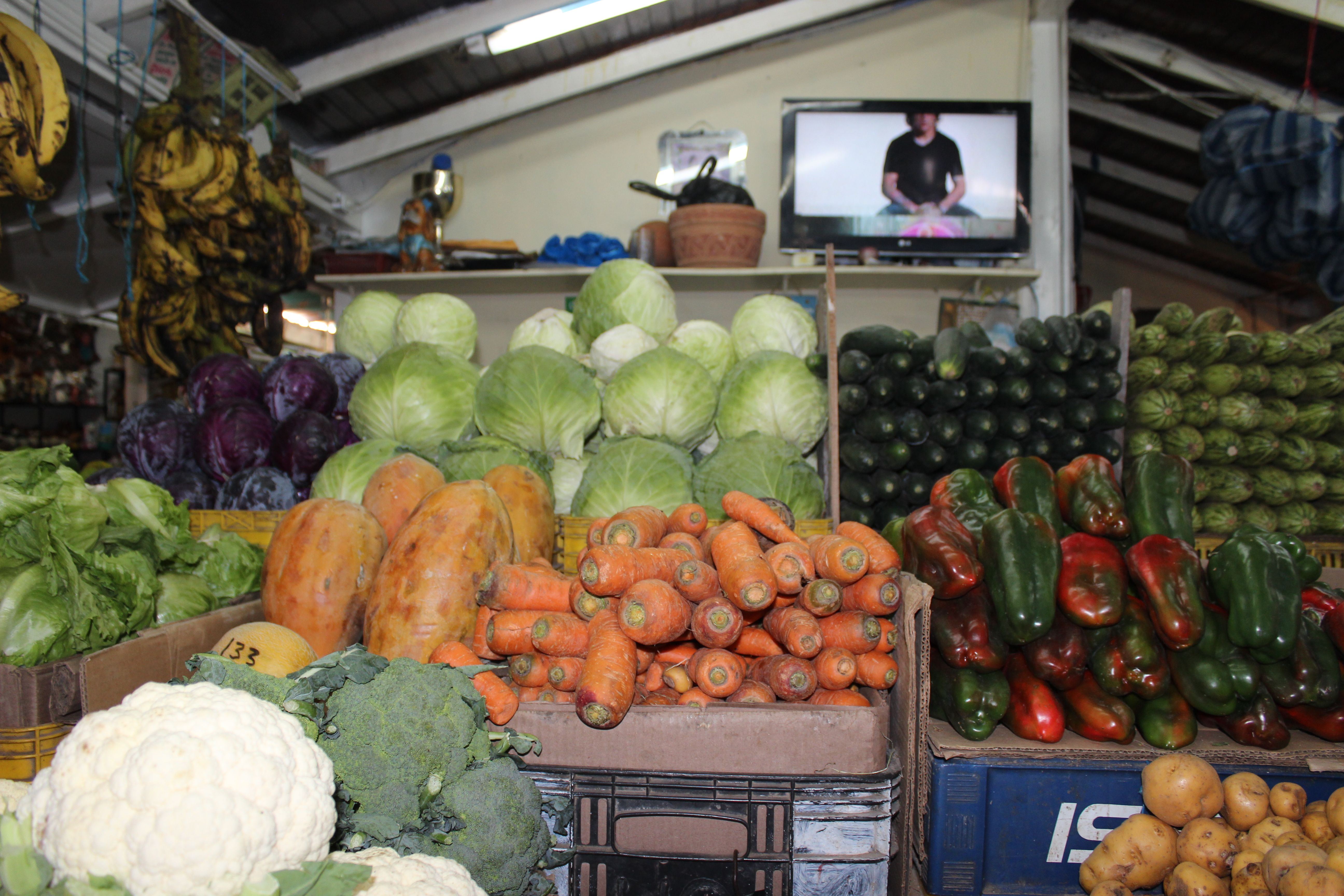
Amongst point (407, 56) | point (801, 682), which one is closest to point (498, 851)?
point (801, 682)

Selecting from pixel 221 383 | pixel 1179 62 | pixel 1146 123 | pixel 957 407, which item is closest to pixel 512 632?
pixel 957 407

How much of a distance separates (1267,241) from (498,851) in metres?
5.50

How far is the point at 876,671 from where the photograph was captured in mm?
1651

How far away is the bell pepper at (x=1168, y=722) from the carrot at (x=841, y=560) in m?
0.74

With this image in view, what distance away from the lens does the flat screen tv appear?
430 centimetres

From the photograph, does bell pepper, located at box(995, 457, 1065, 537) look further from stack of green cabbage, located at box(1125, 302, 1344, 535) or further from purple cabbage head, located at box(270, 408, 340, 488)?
purple cabbage head, located at box(270, 408, 340, 488)

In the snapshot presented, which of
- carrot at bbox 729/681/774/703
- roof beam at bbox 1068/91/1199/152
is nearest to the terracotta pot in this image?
carrot at bbox 729/681/774/703

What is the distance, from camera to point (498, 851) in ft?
4.15

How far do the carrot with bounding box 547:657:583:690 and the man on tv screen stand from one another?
11.8 feet

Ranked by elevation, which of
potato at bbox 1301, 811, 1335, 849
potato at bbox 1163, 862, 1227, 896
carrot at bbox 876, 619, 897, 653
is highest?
carrot at bbox 876, 619, 897, 653

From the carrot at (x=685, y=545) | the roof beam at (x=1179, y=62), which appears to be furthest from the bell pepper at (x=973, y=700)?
the roof beam at (x=1179, y=62)

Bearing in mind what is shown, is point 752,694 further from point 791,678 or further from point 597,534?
point 597,534

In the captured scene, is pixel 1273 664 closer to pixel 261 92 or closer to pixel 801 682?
pixel 801 682

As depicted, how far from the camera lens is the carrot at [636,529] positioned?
1.77 meters
